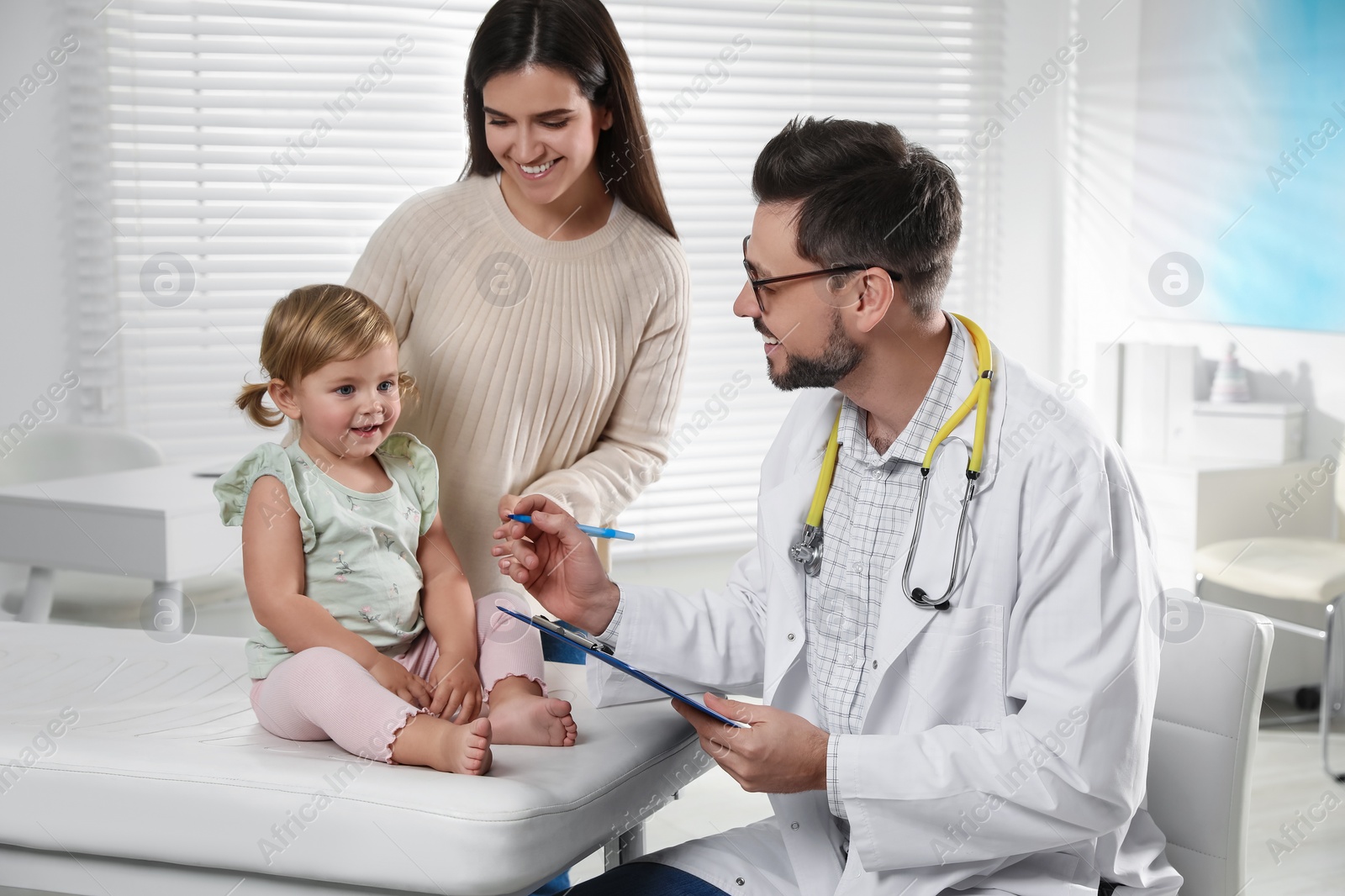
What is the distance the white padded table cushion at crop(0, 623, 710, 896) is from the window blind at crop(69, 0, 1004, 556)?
218 cm

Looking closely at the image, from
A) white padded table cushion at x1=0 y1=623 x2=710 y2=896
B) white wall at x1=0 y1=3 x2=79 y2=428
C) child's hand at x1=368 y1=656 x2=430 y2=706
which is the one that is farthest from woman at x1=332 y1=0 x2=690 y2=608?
white wall at x1=0 y1=3 x2=79 y2=428

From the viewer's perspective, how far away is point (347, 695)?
1441mm

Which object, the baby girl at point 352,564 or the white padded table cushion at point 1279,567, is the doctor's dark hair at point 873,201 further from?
the white padded table cushion at point 1279,567

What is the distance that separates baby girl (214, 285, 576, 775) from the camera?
151 centimetres

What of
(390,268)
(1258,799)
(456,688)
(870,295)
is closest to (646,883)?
(456,688)

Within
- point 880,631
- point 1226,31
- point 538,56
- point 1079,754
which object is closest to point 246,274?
point 538,56

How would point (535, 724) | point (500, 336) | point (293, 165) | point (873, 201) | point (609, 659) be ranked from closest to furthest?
1. point (609, 659)
2. point (873, 201)
3. point (535, 724)
4. point (500, 336)
5. point (293, 165)

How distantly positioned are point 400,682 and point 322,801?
0.27 m

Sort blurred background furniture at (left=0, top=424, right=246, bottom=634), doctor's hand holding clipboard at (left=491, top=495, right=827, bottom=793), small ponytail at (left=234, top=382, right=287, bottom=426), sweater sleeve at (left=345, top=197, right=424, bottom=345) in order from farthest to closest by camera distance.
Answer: blurred background furniture at (left=0, top=424, right=246, bottom=634), sweater sleeve at (left=345, top=197, right=424, bottom=345), small ponytail at (left=234, top=382, right=287, bottom=426), doctor's hand holding clipboard at (left=491, top=495, right=827, bottom=793)

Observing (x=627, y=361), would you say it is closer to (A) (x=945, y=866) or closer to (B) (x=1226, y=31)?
(A) (x=945, y=866)

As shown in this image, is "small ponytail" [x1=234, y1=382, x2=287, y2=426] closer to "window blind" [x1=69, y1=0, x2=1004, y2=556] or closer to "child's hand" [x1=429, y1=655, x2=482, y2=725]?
"child's hand" [x1=429, y1=655, x2=482, y2=725]

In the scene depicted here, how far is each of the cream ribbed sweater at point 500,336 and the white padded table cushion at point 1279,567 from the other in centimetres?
234

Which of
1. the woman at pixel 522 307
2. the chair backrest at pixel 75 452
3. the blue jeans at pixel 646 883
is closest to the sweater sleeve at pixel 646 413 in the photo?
the woman at pixel 522 307

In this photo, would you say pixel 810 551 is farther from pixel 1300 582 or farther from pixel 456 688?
pixel 1300 582
